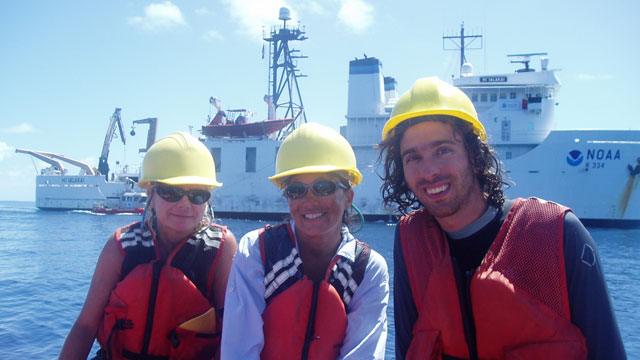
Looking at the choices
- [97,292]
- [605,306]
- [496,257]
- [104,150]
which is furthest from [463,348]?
[104,150]

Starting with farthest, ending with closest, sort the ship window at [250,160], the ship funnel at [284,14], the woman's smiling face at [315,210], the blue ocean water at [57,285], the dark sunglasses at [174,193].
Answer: the ship funnel at [284,14] → the ship window at [250,160] → the blue ocean water at [57,285] → the dark sunglasses at [174,193] → the woman's smiling face at [315,210]

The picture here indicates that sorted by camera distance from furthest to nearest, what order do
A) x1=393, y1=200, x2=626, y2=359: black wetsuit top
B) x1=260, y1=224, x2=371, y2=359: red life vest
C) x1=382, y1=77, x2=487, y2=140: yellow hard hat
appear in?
x1=260, y1=224, x2=371, y2=359: red life vest < x1=382, y1=77, x2=487, y2=140: yellow hard hat < x1=393, y1=200, x2=626, y2=359: black wetsuit top

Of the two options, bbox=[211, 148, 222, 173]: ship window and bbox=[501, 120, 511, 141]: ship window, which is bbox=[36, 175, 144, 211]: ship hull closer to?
bbox=[211, 148, 222, 173]: ship window

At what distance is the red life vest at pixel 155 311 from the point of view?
2.16 meters

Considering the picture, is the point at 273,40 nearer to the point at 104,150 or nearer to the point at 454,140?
the point at 104,150

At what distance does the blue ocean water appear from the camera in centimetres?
635

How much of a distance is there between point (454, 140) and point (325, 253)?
0.87 m

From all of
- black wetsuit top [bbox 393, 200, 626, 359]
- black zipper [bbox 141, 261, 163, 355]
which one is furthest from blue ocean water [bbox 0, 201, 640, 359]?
black wetsuit top [bbox 393, 200, 626, 359]

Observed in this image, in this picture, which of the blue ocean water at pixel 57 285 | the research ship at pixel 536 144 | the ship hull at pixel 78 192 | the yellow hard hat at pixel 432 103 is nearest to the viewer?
the yellow hard hat at pixel 432 103

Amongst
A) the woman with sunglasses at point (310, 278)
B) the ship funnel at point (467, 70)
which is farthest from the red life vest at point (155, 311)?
the ship funnel at point (467, 70)

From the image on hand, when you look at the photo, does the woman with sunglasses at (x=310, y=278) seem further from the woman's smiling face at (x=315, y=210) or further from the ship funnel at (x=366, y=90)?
the ship funnel at (x=366, y=90)

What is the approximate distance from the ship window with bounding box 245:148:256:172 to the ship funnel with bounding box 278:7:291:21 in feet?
40.1

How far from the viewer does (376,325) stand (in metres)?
1.82

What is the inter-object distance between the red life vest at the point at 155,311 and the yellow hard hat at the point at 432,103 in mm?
1463
